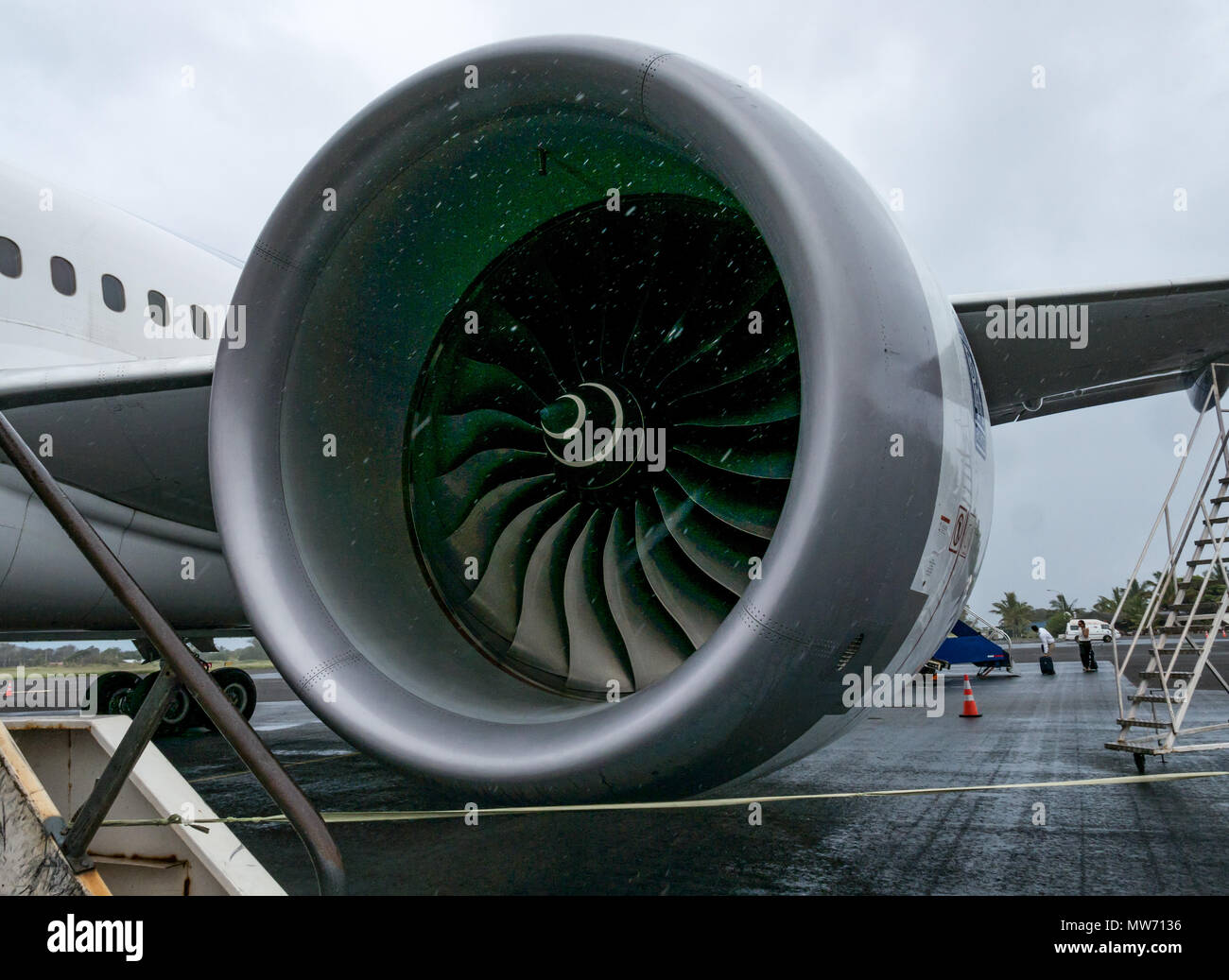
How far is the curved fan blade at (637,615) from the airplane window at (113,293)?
3.45 metres

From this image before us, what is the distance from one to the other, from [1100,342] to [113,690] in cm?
814

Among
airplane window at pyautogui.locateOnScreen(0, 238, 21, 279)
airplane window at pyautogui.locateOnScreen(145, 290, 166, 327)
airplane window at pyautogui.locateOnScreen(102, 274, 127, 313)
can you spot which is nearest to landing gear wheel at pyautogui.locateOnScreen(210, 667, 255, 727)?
airplane window at pyautogui.locateOnScreen(145, 290, 166, 327)

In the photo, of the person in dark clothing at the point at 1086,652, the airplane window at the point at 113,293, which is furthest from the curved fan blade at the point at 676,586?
the person in dark clothing at the point at 1086,652

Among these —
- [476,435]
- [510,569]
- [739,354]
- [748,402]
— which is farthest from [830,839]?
[476,435]

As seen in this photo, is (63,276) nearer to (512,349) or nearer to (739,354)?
(512,349)

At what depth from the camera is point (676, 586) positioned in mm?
2600

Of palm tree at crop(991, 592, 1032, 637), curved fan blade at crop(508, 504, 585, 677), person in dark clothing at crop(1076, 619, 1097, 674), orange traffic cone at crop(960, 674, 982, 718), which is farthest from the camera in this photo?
palm tree at crop(991, 592, 1032, 637)

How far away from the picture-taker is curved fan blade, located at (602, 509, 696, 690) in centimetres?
250

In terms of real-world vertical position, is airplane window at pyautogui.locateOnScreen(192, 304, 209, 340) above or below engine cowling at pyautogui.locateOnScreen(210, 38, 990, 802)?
above

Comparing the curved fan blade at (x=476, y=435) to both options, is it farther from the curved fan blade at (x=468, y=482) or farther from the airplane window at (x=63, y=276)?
the airplane window at (x=63, y=276)

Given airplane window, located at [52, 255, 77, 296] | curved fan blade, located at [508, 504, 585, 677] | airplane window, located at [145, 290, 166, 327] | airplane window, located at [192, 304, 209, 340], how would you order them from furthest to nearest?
airplane window, located at [192, 304, 209, 340]
airplane window, located at [145, 290, 166, 327]
airplane window, located at [52, 255, 77, 296]
curved fan blade, located at [508, 504, 585, 677]

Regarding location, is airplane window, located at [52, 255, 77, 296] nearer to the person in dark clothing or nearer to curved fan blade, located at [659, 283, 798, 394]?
curved fan blade, located at [659, 283, 798, 394]

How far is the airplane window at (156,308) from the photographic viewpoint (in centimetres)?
509

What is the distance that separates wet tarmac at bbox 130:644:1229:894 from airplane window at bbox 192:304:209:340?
253 centimetres
